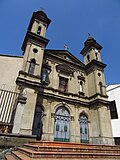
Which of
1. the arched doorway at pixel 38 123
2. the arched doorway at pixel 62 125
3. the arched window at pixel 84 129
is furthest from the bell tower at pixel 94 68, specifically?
the arched doorway at pixel 38 123

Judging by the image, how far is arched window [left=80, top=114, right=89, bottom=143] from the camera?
13.4m

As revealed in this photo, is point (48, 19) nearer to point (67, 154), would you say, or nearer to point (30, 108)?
point (30, 108)

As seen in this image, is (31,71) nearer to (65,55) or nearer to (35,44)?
(35,44)

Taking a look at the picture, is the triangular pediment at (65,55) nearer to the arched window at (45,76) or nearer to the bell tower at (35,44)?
the bell tower at (35,44)

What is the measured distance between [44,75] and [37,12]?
869 centimetres

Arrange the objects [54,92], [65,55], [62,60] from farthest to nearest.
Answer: [65,55], [62,60], [54,92]

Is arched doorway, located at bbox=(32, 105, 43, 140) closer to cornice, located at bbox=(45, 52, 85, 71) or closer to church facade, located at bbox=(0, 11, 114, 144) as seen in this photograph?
church facade, located at bbox=(0, 11, 114, 144)

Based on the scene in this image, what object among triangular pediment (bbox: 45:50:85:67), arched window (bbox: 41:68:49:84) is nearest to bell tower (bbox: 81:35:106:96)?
triangular pediment (bbox: 45:50:85:67)

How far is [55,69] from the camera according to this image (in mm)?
15336

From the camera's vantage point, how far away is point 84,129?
45.7ft

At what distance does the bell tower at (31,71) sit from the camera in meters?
9.37

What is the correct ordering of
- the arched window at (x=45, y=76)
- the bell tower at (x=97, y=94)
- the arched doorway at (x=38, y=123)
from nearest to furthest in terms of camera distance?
the arched doorway at (x=38, y=123)
the bell tower at (x=97, y=94)
the arched window at (x=45, y=76)

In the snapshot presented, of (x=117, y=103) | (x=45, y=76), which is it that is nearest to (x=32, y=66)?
(x=45, y=76)

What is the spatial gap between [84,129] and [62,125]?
2.97m
